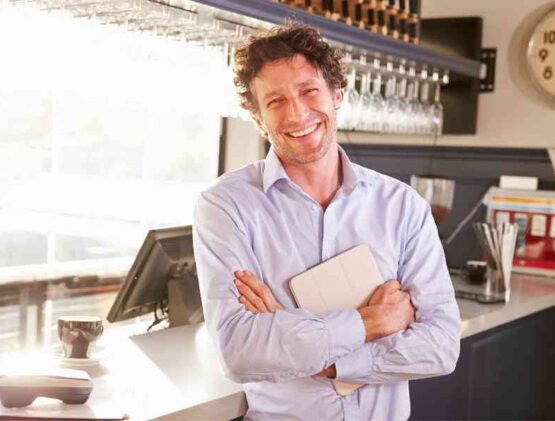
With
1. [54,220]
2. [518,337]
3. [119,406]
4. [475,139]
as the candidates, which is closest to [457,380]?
[518,337]

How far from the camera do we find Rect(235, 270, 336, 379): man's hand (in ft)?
6.43

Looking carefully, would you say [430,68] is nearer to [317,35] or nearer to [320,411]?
[317,35]

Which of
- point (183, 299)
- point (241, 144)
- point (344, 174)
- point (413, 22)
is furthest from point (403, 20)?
point (344, 174)

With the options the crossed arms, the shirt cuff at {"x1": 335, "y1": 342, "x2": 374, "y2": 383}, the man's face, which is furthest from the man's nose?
the shirt cuff at {"x1": 335, "y1": 342, "x2": 374, "y2": 383}

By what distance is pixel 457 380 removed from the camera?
122 inches

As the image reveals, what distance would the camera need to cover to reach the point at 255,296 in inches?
77.3

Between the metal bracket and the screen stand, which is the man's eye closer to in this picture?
the screen stand

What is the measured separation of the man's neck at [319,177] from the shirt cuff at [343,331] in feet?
0.98

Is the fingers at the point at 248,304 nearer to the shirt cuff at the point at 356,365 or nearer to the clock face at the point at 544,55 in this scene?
the shirt cuff at the point at 356,365

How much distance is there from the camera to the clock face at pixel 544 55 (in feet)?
14.4

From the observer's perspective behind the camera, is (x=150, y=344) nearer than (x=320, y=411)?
No

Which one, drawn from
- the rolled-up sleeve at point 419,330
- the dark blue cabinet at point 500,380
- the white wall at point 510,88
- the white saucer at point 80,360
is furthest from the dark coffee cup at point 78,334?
the white wall at point 510,88

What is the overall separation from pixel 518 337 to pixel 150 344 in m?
1.66

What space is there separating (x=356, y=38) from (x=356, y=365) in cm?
166
